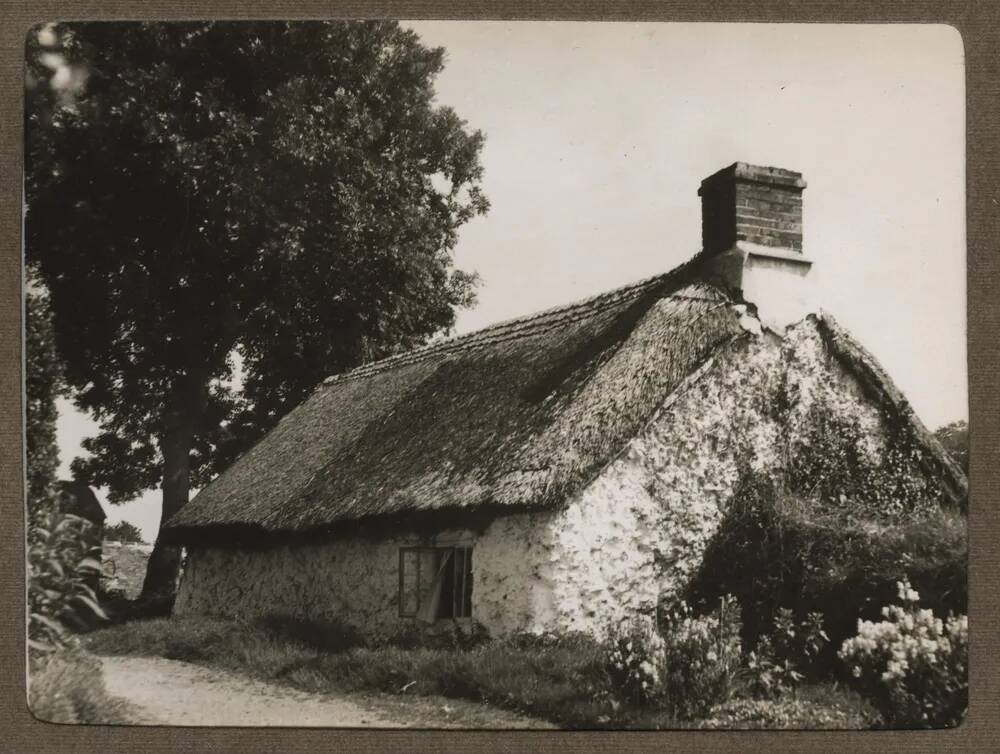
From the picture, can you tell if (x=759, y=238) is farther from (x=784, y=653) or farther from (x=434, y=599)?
(x=434, y=599)

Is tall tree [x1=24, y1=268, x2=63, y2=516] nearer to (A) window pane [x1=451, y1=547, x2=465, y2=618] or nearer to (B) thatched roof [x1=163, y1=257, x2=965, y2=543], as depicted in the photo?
(B) thatched roof [x1=163, y1=257, x2=965, y2=543]

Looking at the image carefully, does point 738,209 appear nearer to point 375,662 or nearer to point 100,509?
point 375,662

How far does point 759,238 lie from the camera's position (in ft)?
20.8

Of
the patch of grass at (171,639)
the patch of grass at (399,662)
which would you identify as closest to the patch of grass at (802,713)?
the patch of grass at (399,662)

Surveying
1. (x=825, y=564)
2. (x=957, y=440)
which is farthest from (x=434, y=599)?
(x=957, y=440)

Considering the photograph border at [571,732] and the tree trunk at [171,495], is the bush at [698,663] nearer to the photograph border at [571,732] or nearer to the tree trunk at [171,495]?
the photograph border at [571,732]

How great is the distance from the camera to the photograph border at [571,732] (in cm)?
552

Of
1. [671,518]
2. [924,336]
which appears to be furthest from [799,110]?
[671,518]

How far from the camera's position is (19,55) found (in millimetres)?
6004

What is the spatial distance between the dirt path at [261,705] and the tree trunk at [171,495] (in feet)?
1.93

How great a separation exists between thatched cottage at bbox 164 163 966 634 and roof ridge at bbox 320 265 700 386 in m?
0.02

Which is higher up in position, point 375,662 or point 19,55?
point 19,55

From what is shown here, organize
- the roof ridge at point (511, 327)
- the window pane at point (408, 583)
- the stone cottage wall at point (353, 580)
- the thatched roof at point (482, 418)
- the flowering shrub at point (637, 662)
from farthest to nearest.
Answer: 1. the roof ridge at point (511, 327)
2. the window pane at point (408, 583)
3. the thatched roof at point (482, 418)
4. the stone cottage wall at point (353, 580)
5. the flowering shrub at point (637, 662)

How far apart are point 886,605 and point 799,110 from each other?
283 centimetres
